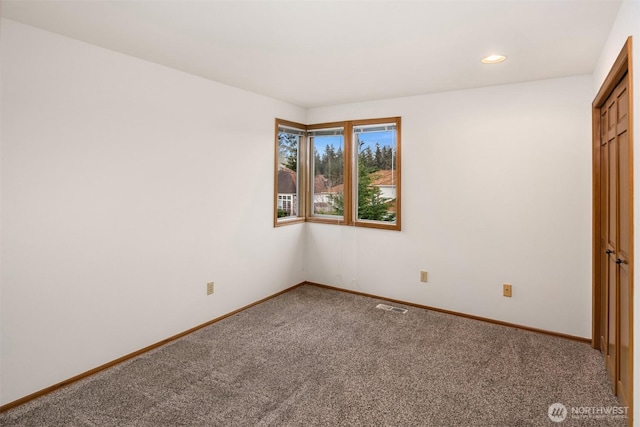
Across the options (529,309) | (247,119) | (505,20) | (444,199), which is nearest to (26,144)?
(247,119)

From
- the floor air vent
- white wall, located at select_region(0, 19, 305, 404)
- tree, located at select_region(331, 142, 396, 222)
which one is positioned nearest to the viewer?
white wall, located at select_region(0, 19, 305, 404)

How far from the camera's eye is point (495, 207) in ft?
11.7

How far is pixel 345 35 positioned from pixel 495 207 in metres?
2.25

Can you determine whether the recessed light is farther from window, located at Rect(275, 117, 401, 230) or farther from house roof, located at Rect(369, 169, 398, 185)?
house roof, located at Rect(369, 169, 398, 185)

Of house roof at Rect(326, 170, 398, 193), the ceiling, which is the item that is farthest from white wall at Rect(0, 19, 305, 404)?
house roof at Rect(326, 170, 398, 193)

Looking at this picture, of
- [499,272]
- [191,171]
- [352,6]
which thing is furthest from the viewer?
[499,272]

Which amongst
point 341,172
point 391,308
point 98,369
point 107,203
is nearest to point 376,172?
point 341,172

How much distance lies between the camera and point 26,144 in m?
2.27

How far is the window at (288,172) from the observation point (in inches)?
176

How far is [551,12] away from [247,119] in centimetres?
278

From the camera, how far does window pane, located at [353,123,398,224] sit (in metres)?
4.24

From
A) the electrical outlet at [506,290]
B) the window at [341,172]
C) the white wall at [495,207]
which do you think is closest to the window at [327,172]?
the window at [341,172]

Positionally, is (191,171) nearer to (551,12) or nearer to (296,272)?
(296,272)

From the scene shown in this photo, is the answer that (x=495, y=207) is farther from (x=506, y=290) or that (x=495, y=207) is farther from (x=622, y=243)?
(x=622, y=243)
